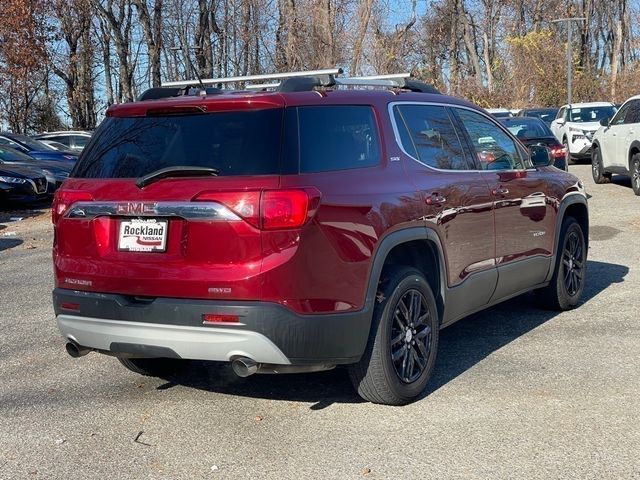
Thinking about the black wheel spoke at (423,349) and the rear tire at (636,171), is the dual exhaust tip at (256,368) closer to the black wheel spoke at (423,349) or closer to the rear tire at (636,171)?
the black wheel spoke at (423,349)

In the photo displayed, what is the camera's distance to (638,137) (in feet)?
48.0

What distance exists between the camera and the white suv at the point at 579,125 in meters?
21.7

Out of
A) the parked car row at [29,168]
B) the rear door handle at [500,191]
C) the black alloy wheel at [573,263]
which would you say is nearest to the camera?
the rear door handle at [500,191]

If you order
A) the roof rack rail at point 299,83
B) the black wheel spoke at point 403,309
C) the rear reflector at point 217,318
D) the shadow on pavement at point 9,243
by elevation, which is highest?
the roof rack rail at point 299,83

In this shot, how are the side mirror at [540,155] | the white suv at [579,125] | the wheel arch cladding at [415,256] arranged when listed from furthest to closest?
the white suv at [579,125] < the side mirror at [540,155] < the wheel arch cladding at [415,256]

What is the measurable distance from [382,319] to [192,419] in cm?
123

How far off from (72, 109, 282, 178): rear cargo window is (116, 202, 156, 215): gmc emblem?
0.74 ft

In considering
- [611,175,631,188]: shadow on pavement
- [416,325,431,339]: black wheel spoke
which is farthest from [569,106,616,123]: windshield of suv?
[416,325,431,339]: black wheel spoke

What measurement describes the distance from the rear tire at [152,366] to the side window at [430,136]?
2101mm

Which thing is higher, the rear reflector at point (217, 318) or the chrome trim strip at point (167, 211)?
the chrome trim strip at point (167, 211)

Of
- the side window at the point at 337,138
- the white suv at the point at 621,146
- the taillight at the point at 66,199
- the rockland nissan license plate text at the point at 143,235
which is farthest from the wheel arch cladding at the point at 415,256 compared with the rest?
the white suv at the point at 621,146

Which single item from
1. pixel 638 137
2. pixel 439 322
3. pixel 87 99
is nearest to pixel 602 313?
pixel 439 322

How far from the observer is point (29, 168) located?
61.5ft

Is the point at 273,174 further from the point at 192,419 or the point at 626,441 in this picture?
the point at 626,441
